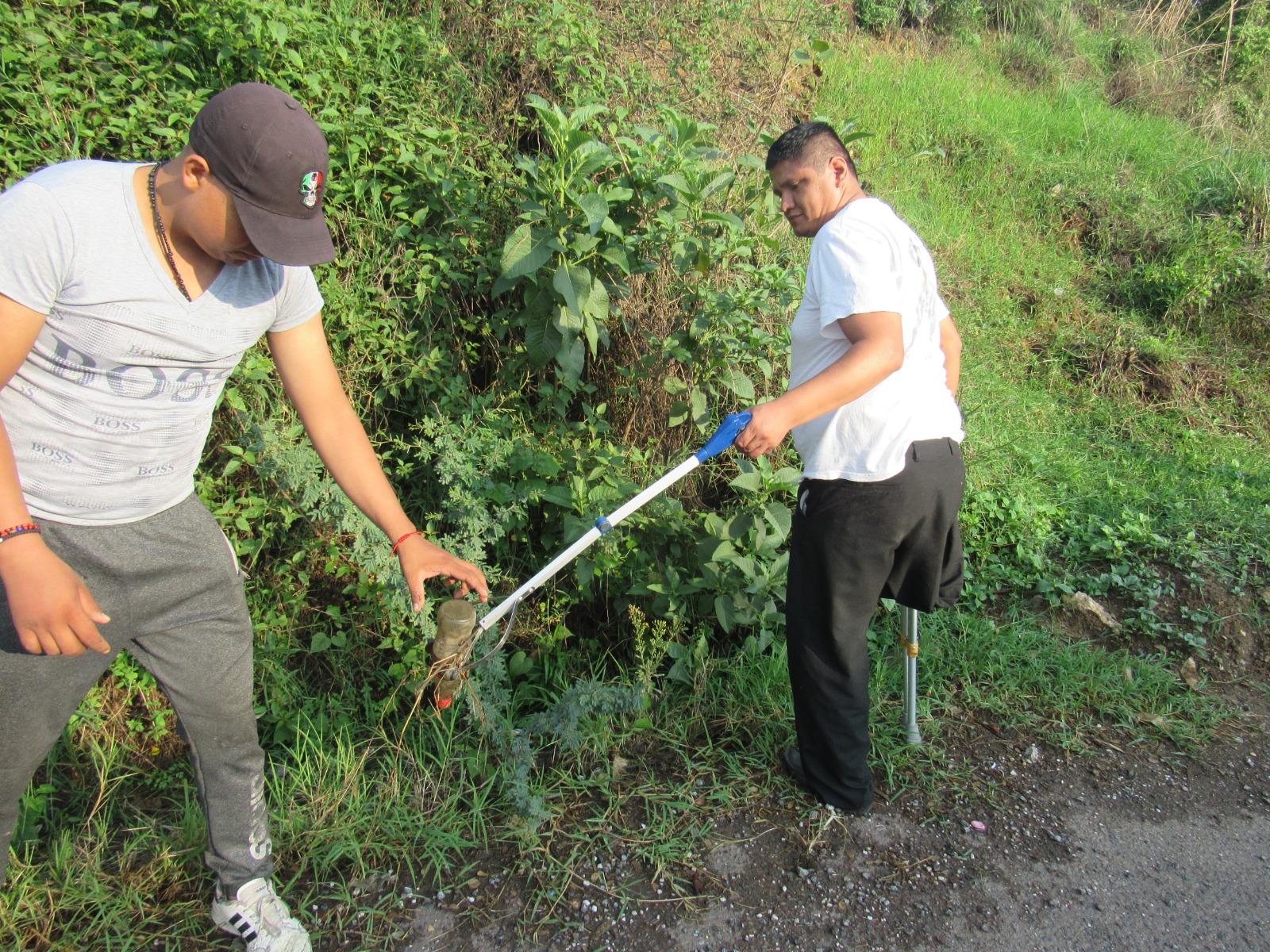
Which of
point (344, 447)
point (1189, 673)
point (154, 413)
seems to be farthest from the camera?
point (1189, 673)

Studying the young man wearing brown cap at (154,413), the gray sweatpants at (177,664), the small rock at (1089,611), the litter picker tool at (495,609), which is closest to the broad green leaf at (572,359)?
the litter picker tool at (495,609)

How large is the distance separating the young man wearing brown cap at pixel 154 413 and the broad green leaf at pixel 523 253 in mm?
1148

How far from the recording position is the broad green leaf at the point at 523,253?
10.6 feet

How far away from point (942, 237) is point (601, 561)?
14.9 ft

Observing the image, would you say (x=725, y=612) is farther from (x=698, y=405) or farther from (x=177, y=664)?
(x=177, y=664)

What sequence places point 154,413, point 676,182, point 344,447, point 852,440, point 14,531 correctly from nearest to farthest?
point 14,531 < point 154,413 < point 344,447 < point 852,440 < point 676,182

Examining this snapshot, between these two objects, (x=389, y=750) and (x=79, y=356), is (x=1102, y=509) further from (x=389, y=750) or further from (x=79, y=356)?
(x=79, y=356)

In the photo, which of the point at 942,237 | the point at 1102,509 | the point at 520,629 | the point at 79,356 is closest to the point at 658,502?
the point at 520,629

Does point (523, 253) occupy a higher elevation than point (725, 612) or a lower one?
higher

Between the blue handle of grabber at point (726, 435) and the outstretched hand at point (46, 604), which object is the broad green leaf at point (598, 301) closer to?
the blue handle of grabber at point (726, 435)

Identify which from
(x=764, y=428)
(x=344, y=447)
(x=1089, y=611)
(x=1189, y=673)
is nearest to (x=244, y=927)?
(x=344, y=447)

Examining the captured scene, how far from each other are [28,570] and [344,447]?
30.7 inches

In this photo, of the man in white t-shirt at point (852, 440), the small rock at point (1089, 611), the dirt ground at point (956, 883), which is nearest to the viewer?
the man in white t-shirt at point (852, 440)

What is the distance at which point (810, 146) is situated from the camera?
2568mm
